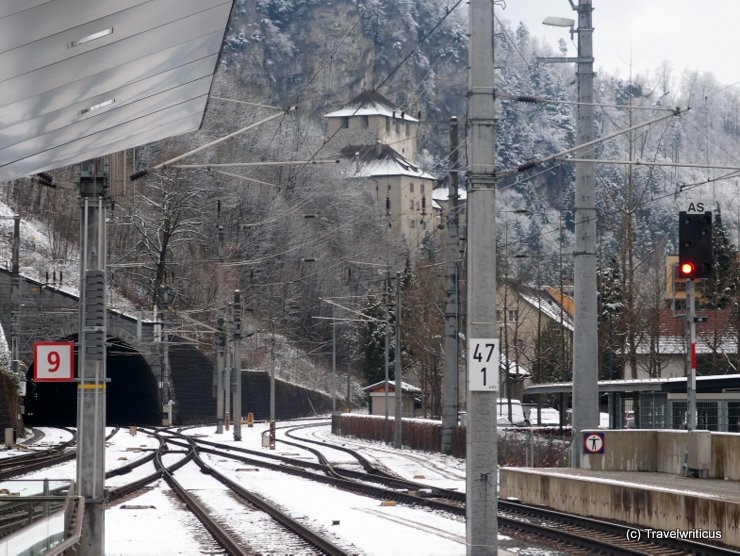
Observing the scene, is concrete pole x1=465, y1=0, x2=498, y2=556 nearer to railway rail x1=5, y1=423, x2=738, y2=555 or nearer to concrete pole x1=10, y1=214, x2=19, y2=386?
railway rail x1=5, y1=423, x2=738, y2=555

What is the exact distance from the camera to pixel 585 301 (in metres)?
28.0

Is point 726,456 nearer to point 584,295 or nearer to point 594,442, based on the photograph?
point 594,442

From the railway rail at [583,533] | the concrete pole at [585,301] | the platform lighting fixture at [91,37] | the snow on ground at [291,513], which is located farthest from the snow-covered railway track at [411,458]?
the platform lighting fixture at [91,37]

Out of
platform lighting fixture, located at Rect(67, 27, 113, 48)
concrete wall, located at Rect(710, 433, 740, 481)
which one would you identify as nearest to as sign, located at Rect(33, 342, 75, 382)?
platform lighting fixture, located at Rect(67, 27, 113, 48)

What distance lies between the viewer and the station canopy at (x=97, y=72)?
41.3ft

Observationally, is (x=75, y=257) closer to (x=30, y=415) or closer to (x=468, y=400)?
(x=30, y=415)

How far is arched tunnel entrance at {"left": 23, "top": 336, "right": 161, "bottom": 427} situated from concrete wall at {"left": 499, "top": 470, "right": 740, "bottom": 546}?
58.1 metres

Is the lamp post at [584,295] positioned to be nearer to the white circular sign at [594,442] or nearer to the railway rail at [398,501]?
the white circular sign at [594,442]

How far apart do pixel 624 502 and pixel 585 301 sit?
790 cm

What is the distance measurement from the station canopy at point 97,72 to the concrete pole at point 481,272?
3340mm

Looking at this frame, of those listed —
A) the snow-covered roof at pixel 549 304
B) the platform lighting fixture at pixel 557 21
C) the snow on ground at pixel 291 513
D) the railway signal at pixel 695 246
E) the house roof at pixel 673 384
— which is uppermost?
the platform lighting fixture at pixel 557 21

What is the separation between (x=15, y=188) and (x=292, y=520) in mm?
94892

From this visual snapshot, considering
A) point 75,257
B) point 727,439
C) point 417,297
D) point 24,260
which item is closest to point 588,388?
point 727,439

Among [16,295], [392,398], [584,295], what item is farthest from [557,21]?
[392,398]
